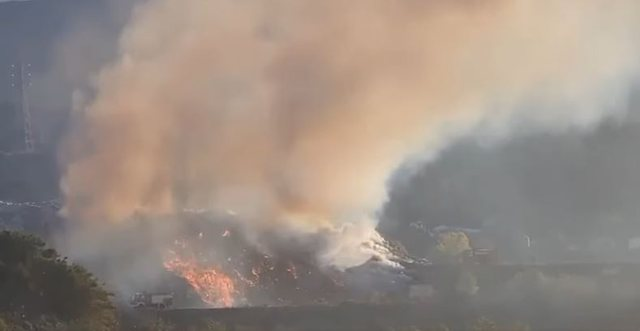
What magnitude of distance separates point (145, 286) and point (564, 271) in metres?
20.3

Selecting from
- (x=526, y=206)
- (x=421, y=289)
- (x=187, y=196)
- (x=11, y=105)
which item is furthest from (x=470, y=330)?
(x=11, y=105)

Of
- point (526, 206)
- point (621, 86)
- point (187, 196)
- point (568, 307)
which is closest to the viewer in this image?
point (568, 307)

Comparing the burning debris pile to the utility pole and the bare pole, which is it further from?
the bare pole

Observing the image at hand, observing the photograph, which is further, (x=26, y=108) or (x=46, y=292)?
(x=26, y=108)

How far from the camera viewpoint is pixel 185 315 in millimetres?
41562

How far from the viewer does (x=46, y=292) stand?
3200 centimetres

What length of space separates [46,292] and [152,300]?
14600 mm

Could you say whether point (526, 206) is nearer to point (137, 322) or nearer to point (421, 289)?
point (421, 289)

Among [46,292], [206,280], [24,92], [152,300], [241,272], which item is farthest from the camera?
[24,92]

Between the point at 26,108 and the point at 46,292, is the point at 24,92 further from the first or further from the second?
the point at 46,292

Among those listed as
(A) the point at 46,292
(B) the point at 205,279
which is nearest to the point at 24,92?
(B) the point at 205,279

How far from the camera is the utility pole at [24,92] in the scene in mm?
128125

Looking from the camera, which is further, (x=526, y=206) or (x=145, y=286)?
→ (x=526, y=206)

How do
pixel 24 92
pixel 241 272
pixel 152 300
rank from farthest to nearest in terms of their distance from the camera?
A: pixel 24 92 < pixel 241 272 < pixel 152 300
